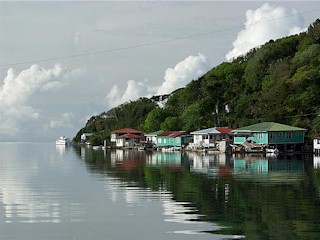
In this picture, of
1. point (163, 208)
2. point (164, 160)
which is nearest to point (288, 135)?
point (164, 160)

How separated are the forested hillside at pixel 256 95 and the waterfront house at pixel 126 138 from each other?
258cm

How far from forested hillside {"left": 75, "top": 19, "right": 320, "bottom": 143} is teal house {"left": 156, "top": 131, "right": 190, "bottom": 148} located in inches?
108

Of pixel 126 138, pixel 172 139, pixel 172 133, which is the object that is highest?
pixel 172 133

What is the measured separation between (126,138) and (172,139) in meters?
13.9

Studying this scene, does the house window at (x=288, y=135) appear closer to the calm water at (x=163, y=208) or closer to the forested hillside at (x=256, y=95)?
the forested hillside at (x=256, y=95)

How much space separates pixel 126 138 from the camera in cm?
8962

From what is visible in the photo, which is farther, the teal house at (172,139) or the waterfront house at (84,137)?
the waterfront house at (84,137)

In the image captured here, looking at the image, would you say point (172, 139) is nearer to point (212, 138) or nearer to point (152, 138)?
point (152, 138)

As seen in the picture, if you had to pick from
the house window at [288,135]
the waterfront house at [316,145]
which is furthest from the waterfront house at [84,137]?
the waterfront house at [316,145]

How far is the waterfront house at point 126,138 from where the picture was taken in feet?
293

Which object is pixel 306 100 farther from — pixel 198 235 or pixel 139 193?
pixel 198 235

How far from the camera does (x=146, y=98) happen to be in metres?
114

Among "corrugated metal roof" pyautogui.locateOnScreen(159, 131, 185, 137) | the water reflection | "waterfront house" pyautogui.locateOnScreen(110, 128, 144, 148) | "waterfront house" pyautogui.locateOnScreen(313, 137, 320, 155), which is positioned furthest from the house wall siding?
"waterfront house" pyautogui.locateOnScreen(110, 128, 144, 148)

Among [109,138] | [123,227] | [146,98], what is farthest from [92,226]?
[146,98]
